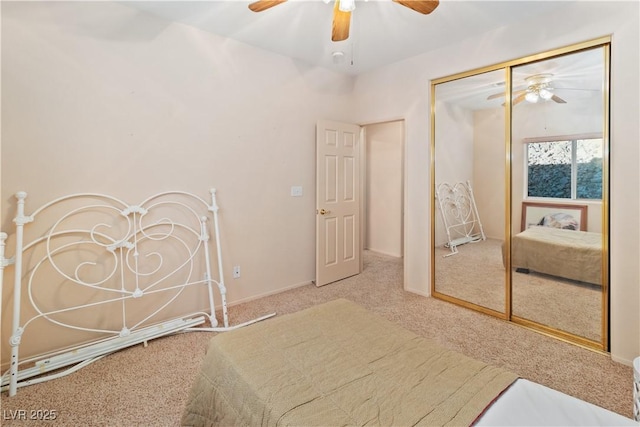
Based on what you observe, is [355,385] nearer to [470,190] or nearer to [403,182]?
[470,190]

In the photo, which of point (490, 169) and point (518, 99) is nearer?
point (518, 99)

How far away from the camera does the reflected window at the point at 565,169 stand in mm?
2441

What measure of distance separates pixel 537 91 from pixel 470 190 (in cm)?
102

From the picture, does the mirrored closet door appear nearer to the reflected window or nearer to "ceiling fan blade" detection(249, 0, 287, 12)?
the reflected window

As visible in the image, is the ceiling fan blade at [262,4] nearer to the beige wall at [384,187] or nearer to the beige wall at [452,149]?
the beige wall at [452,149]

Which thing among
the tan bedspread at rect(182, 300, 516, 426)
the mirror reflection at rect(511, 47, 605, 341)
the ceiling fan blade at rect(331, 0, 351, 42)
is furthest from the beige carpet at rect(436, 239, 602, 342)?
the ceiling fan blade at rect(331, 0, 351, 42)

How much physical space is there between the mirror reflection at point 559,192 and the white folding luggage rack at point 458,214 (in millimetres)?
375

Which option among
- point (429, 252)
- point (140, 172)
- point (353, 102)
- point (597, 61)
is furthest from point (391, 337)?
point (353, 102)

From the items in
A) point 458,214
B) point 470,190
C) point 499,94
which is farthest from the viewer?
point 458,214

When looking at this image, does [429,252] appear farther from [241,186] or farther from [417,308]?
[241,186]

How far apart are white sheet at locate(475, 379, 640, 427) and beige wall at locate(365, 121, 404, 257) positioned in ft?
13.9

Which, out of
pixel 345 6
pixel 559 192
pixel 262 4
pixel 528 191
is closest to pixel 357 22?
pixel 345 6

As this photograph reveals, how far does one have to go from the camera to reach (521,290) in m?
2.90

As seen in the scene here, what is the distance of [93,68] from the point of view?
2459 millimetres
